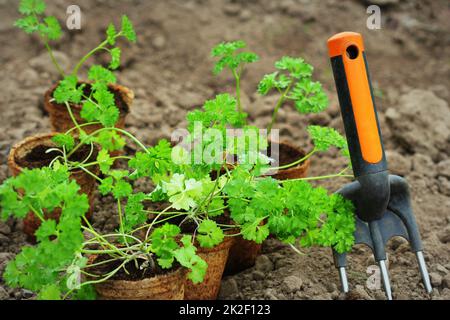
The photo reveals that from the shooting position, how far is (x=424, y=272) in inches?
81.9

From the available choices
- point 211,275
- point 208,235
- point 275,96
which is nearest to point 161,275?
point 208,235

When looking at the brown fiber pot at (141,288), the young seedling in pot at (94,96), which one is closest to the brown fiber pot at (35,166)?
the young seedling in pot at (94,96)

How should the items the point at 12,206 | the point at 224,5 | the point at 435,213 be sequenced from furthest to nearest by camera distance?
the point at 224,5, the point at 435,213, the point at 12,206

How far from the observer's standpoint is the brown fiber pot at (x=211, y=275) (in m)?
1.97

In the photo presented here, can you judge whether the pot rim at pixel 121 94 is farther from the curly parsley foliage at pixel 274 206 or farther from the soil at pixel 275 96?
the curly parsley foliage at pixel 274 206

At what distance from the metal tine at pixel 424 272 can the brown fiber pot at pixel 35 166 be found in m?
1.10

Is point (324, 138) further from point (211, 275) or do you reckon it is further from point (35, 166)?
point (35, 166)

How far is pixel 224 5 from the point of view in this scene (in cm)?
404

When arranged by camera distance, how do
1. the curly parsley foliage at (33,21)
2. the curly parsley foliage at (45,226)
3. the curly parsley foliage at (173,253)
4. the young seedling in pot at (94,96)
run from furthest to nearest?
the curly parsley foliage at (33,21)
the young seedling in pot at (94,96)
the curly parsley foliage at (173,253)
the curly parsley foliage at (45,226)

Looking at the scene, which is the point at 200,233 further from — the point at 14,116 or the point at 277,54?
the point at 277,54

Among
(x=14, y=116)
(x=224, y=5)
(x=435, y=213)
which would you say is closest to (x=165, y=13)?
(x=224, y=5)

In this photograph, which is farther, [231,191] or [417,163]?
[417,163]

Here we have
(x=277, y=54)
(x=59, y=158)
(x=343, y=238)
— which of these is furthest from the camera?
(x=277, y=54)

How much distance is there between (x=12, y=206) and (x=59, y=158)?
0.75m
